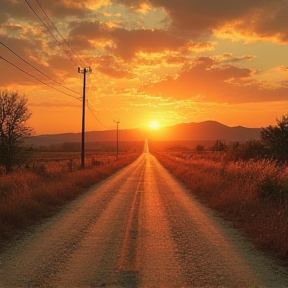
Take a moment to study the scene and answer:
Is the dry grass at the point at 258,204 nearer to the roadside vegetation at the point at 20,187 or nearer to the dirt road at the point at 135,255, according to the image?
the dirt road at the point at 135,255

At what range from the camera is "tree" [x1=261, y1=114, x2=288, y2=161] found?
3031 centimetres

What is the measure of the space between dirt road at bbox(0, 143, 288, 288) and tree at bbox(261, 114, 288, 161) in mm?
20242

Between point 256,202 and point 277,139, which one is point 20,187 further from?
point 277,139

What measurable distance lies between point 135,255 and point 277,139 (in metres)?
26.7

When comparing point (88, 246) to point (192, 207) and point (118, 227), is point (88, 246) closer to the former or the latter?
point (118, 227)

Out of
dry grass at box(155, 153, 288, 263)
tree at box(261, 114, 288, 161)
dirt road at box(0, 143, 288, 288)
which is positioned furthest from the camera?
tree at box(261, 114, 288, 161)

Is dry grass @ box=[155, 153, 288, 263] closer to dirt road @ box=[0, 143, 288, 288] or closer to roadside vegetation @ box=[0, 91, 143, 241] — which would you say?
dirt road @ box=[0, 143, 288, 288]

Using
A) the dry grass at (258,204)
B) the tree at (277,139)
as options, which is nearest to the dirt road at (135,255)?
the dry grass at (258,204)

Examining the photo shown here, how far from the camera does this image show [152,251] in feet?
25.1

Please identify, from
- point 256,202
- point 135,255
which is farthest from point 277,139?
point 135,255

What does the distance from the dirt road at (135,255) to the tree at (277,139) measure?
2024 centimetres

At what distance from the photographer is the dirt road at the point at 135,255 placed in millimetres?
5855

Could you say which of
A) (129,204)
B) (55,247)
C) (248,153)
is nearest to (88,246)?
(55,247)

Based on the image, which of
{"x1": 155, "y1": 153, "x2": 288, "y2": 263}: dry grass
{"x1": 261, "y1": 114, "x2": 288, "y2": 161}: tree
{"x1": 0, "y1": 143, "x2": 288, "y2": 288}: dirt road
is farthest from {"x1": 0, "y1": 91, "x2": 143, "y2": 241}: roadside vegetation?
{"x1": 261, "y1": 114, "x2": 288, "y2": 161}: tree
